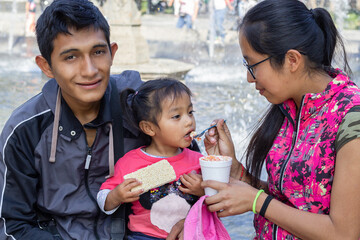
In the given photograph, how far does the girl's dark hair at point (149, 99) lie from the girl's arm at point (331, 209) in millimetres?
588

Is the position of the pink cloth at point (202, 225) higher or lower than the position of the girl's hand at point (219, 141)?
lower

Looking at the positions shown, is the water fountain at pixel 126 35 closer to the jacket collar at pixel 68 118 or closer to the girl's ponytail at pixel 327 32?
the jacket collar at pixel 68 118

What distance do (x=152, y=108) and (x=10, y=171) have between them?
807 millimetres

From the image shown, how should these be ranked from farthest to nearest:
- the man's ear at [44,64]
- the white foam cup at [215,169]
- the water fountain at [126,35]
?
the water fountain at [126,35] < the man's ear at [44,64] < the white foam cup at [215,169]

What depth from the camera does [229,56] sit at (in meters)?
14.0

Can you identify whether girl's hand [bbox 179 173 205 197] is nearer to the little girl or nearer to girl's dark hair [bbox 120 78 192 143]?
the little girl

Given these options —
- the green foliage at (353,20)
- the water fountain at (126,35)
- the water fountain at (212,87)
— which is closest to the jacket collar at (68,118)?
the water fountain at (212,87)

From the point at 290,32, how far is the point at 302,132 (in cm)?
47

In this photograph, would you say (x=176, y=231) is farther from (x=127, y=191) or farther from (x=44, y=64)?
(x=44, y=64)

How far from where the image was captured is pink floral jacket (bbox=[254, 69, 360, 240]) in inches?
90.0

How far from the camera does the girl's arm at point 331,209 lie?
2.17 m

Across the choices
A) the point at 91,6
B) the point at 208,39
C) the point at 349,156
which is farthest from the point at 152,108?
the point at 208,39

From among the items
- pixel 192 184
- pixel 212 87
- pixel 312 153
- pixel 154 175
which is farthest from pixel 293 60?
pixel 212 87

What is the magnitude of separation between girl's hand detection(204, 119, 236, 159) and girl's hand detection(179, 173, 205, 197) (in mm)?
272
